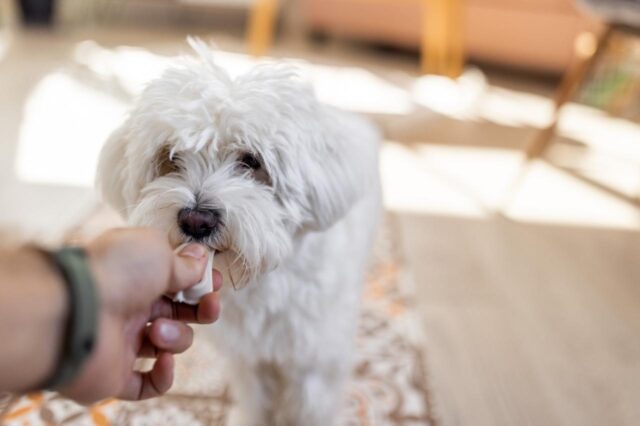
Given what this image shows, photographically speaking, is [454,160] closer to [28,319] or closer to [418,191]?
[418,191]

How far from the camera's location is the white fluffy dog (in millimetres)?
884

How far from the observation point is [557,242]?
2055 mm

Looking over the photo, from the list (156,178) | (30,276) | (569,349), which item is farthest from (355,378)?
(30,276)

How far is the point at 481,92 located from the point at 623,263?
1754 millimetres

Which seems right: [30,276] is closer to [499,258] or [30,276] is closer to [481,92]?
[499,258]

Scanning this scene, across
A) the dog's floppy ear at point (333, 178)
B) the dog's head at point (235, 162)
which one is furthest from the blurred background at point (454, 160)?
the dog's floppy ear at point (333, 178)

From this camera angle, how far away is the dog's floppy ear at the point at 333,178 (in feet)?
3.14

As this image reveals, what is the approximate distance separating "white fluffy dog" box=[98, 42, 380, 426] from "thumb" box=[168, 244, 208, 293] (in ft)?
0.43

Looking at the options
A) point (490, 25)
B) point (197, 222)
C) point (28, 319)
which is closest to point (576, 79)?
point (197, 222)

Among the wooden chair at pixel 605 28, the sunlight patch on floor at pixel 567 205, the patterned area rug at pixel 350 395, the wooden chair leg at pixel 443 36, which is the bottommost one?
the patterned area rug at pixel 350 395

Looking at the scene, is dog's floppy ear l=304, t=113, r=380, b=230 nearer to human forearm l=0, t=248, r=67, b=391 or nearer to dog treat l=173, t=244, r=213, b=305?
dog treat l=173, t=244, r=213, b=305

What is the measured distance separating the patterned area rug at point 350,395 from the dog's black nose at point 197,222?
39 centimetres

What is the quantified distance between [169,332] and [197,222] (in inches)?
7.3

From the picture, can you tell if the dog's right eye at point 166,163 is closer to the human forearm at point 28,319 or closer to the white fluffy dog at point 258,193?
the white fluffy dog at point 258,193
